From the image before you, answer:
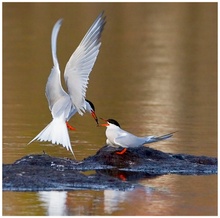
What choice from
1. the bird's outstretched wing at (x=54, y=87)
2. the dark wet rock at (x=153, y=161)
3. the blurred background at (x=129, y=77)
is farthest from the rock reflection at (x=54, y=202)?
the bird's outstretched wing at (x=54, y=87)

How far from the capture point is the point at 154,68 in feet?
64.2

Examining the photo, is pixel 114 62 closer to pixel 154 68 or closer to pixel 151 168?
pixel 154 68

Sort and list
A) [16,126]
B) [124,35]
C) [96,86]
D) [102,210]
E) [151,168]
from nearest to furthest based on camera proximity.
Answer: [102,210] < [151,168] < [16,126] < [96,86] < [124,35]

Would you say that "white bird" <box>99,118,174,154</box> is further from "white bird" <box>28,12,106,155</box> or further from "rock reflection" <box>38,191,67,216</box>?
"rock reflection" <box>38,191,67,216</box>

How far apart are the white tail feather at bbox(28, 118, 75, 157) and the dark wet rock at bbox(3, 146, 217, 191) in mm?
185

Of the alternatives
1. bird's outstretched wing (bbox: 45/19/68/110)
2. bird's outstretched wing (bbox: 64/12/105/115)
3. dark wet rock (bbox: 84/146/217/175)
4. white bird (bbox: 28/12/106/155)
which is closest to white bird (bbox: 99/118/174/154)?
dark wet rock (bbox: 84/146/217/175)

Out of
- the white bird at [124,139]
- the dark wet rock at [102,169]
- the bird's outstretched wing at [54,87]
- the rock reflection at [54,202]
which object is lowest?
the rock reflection at [54,202]

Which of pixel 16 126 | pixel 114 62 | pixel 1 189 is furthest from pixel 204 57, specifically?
pixel 1 189

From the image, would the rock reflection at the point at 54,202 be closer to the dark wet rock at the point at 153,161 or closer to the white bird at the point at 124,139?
the dark wet rock at the point at 153,161

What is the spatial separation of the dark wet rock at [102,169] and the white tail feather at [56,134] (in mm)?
185

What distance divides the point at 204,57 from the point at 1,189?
12786 mm

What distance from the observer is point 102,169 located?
10.2m

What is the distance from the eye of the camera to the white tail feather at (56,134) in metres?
10.2

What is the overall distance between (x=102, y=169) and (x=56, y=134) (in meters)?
0.57
